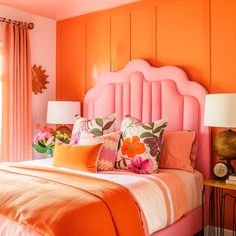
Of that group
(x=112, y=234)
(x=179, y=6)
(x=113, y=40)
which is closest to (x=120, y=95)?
(x=113, y=40)

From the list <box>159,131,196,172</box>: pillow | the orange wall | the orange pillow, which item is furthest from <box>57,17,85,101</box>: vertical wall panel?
<box>159,131,196,172</box>: pillow

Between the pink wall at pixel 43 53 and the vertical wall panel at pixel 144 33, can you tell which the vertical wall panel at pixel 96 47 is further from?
the pink wall at pixel 43 53

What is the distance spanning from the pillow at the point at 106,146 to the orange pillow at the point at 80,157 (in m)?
0.08

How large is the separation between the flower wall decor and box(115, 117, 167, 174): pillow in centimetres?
185

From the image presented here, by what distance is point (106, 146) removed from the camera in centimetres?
287

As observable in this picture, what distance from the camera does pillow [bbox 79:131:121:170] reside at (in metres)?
2.79

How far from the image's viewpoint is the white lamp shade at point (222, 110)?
2.49 m

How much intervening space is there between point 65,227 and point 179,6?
2.50 metres

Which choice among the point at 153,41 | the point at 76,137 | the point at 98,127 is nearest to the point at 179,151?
the point at 98,127

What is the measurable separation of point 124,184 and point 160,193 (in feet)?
1.03

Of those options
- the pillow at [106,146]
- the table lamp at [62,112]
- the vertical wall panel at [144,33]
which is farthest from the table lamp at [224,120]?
the table lamp at [62,112]

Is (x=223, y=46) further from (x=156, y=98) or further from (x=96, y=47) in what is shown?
(x=96, y=47)

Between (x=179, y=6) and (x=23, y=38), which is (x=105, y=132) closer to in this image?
(x=179, y=6)

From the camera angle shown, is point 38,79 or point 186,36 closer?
point 186,36
